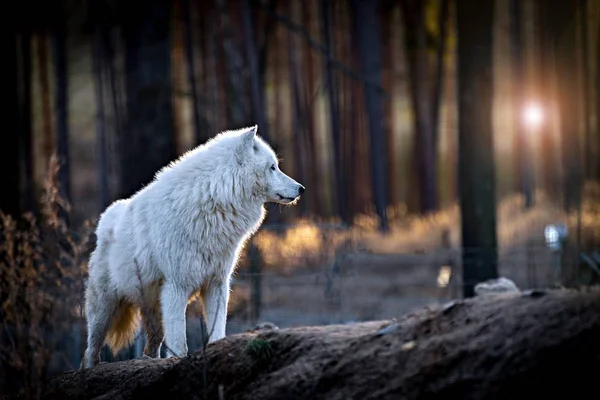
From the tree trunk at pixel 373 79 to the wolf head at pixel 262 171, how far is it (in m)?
15.5

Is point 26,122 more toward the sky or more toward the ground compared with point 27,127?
more toward the sky

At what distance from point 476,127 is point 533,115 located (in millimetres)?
19346

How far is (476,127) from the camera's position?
504 inches

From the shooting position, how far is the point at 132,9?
12844 millimetres

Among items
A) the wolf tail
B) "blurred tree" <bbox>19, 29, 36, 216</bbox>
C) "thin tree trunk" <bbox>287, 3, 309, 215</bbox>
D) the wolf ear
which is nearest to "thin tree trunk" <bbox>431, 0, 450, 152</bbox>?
"thin tree trunk" <bbox>287, 3, 309, 215</bbox>

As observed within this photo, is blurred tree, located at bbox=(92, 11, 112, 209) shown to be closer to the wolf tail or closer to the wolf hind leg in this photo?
the wolf tail

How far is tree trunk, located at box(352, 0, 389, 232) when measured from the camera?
24516 mm

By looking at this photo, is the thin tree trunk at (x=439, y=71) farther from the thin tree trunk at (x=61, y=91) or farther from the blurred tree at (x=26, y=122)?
the blurred tree at (x=26, y=122)

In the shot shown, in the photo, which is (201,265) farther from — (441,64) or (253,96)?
(441,64)

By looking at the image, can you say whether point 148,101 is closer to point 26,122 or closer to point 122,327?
point 122,327

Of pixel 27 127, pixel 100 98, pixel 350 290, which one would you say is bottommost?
pixel 350 290

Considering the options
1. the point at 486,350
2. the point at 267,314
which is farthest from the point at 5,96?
the point at 486,350

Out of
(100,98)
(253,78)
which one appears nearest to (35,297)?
(253,78)

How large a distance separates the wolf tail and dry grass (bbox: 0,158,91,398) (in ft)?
1.11
